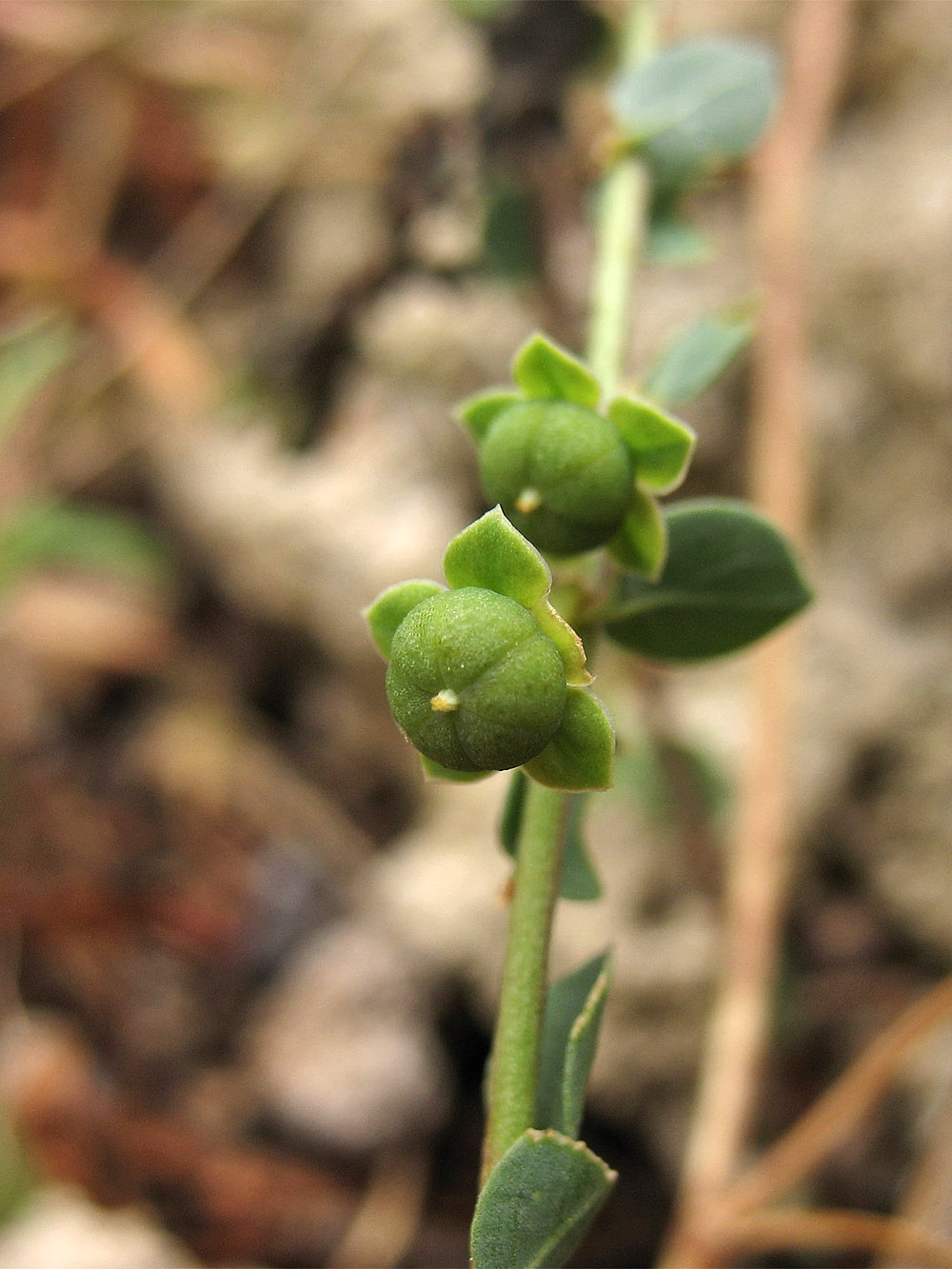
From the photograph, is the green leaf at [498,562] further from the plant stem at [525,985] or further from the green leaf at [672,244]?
the green leaf at [672,244]

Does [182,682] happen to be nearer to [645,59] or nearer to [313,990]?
[313,990]

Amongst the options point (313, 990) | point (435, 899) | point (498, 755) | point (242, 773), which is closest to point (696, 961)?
point (435, 899)

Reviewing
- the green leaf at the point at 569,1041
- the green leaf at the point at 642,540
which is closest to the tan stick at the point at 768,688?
the green leaf at the point at 569,1041

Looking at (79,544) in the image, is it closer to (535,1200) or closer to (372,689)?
(372,689)

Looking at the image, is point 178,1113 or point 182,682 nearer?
point 178,1113

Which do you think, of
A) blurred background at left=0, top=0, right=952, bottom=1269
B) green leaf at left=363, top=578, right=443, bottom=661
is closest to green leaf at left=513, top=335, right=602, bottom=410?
green leaf at left=363, top=578, right=443, bottom=661
